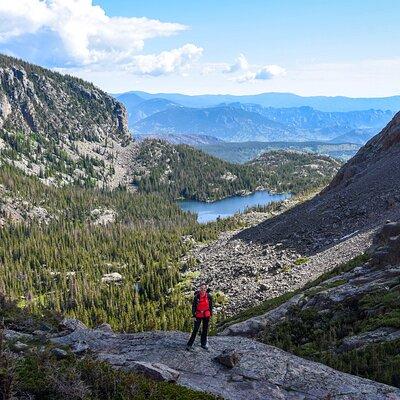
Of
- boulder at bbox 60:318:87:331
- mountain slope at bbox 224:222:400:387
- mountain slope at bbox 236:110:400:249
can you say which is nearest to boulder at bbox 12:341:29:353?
boulder at bbox 60:318:87:331

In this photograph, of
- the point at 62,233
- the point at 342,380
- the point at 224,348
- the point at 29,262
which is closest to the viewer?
the point at 342,380

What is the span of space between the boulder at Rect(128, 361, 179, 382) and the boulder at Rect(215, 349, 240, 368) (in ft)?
10.2

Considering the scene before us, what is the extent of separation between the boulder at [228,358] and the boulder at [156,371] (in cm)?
311

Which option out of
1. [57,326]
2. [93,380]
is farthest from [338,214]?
[93,380]

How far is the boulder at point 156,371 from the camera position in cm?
1729

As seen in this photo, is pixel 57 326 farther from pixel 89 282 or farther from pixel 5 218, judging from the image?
pixel 5 218

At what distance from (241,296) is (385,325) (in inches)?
1674

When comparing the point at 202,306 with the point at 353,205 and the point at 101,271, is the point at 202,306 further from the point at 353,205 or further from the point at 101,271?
the point at 101,271

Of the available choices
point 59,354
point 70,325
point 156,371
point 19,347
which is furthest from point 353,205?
point 19,347

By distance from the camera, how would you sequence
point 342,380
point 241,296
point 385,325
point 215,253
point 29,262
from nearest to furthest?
point 342,380 < point 385,325 < point 241,296 < point 215,253 < point 29,262

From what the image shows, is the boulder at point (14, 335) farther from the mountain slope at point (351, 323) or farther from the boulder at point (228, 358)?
the mountain slope at point (351, 323)

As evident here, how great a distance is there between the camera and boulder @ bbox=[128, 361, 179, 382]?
1729cm

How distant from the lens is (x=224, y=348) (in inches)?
902

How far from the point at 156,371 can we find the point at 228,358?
4181 mm
